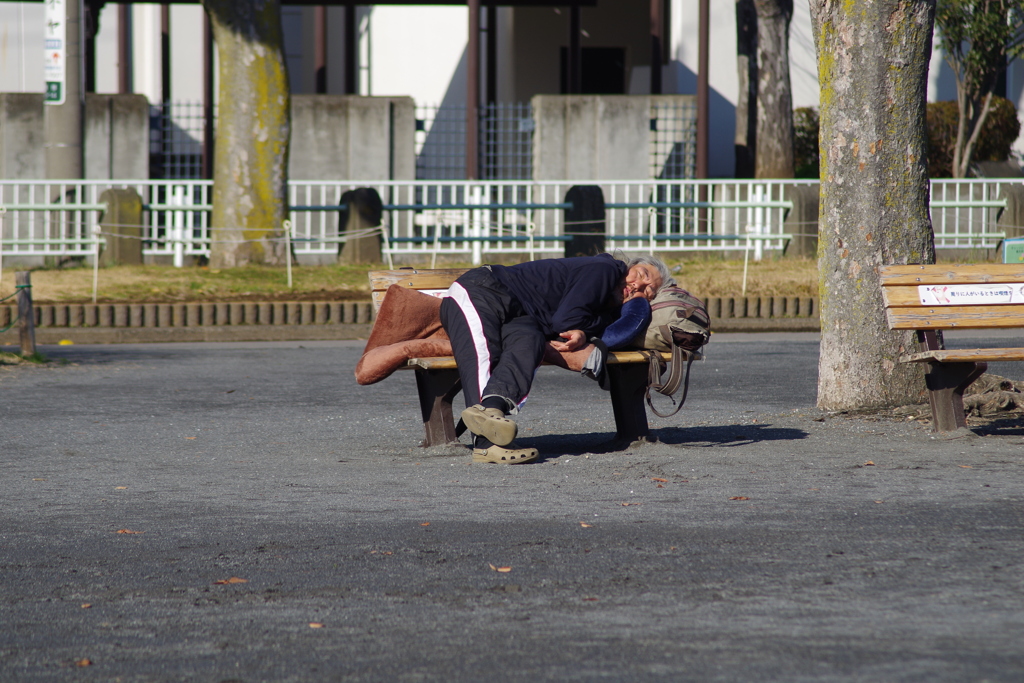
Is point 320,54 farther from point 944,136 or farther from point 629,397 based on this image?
point 629,397

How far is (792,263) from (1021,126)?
9927 millimetres

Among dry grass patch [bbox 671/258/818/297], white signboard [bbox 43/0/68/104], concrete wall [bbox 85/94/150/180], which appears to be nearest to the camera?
white signboard [bbox 43/0/68/104]

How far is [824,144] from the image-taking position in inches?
285

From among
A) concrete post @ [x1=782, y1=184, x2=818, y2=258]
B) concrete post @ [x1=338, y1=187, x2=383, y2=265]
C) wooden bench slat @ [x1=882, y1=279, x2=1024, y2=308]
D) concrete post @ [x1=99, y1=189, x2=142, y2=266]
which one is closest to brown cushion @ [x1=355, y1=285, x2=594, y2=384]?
wooden bench slat @ [x1=882, y1=279, x2=1024, y2=308]

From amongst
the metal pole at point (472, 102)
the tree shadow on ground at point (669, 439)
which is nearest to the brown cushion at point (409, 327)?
the tree shadow on ground at point (669, 439)

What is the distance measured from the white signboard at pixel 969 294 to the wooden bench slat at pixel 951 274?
0.02 m

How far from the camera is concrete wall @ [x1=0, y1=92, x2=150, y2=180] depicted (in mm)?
19281

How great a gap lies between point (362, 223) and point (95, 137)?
513 cm

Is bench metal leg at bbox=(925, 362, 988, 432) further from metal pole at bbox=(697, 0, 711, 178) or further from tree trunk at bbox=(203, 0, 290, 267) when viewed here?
metal pole at bbox=(697, 0, 711, 178)

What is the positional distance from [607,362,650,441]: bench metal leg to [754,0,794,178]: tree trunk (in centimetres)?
1517

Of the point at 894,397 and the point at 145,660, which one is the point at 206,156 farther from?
the point at 145,660

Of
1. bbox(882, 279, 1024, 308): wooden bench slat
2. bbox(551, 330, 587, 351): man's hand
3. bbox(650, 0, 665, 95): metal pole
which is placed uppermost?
bbox(650, 0, 665, 95): metal pole

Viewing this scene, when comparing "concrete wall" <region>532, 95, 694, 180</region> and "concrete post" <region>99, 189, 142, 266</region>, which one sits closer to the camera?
"concrete post" <region>99, 189, 142, 266</region>

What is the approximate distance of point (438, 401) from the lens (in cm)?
637
